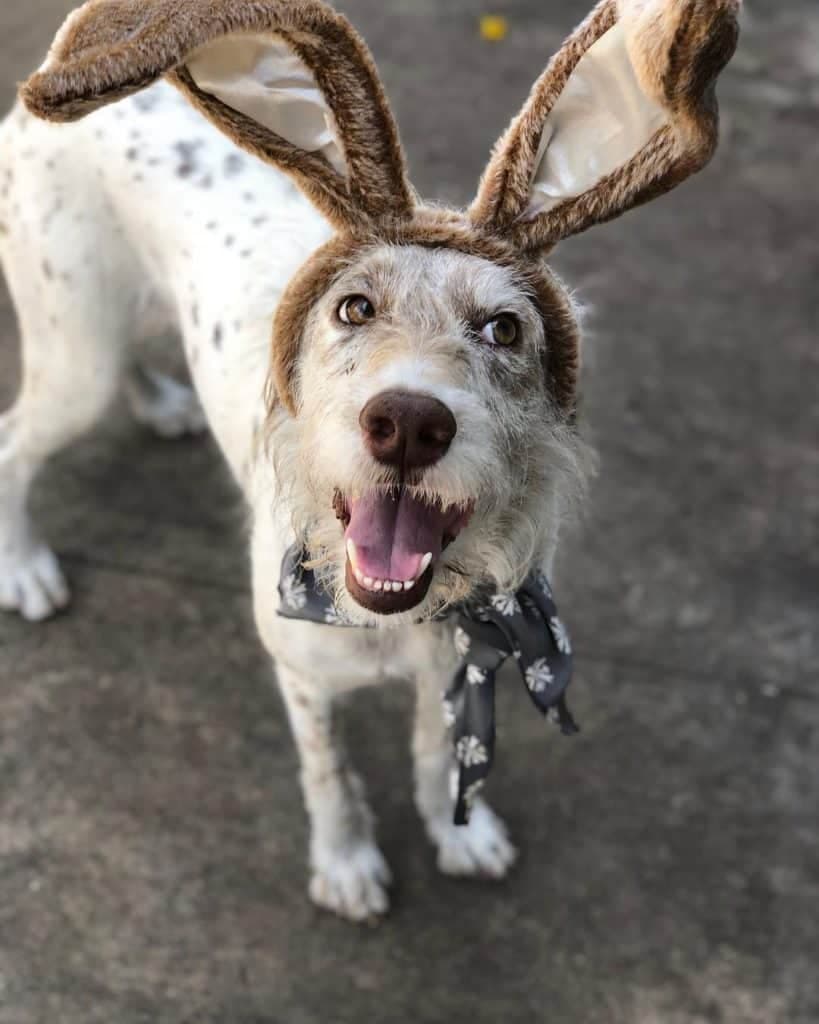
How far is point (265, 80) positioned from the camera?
1775mm

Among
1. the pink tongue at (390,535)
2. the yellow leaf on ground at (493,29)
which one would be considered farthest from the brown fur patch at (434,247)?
the yellow leaf on ground at (493,29)

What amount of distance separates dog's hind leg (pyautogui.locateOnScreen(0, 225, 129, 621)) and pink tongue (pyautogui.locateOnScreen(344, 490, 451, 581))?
1209 millimetres

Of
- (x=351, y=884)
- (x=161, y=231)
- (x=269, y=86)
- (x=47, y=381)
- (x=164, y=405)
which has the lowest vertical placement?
(x=351, y=884)

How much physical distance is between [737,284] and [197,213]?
270cm

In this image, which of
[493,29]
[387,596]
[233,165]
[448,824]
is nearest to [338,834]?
[448,824]

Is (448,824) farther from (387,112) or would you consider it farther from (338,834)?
(387,112)

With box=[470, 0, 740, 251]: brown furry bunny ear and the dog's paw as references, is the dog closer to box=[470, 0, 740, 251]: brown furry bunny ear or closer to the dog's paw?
box=[470, 0, 740, 251]: brown furry bunny ear

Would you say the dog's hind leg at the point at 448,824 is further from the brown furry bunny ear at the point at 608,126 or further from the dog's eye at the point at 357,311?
the brown furry bunny ear at the point at 608,126

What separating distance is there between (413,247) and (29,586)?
6.35 feet

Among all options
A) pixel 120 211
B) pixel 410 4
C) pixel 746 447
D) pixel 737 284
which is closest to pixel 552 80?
pixel 120 211

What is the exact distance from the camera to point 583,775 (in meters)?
3.12

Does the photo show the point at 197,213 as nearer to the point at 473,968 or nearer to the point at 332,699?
the point at 332,699

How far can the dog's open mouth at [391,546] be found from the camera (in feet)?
5.98

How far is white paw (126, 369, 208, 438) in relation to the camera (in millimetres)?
3721
